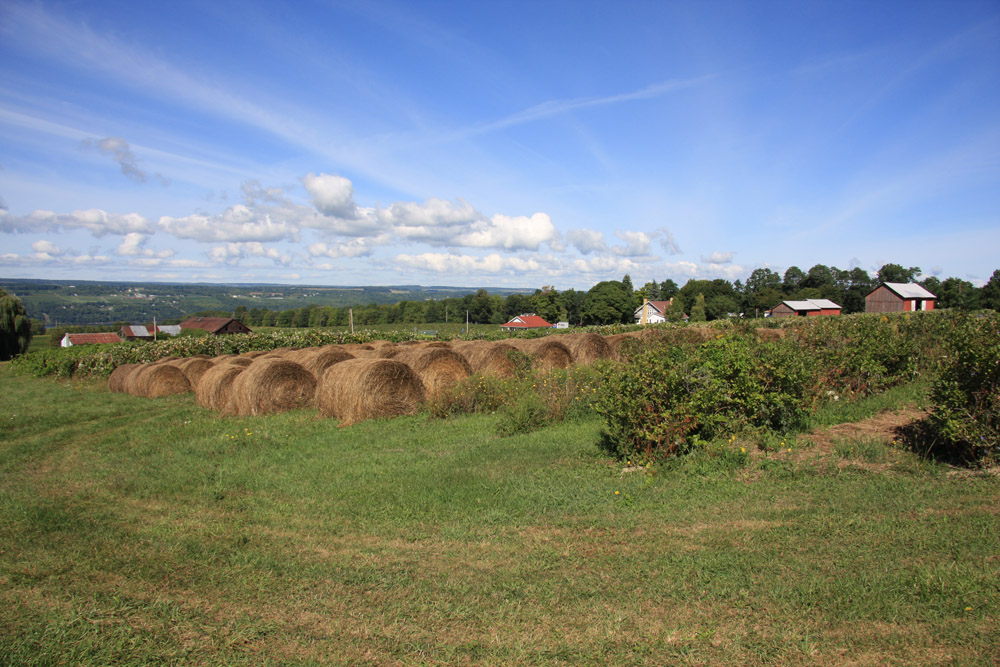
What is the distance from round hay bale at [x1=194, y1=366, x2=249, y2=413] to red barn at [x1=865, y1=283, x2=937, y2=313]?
4610 centimetres

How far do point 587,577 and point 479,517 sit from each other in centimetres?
180

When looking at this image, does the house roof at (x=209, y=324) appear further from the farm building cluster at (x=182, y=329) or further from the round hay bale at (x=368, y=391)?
the round hay bale at (x=368, y=391)

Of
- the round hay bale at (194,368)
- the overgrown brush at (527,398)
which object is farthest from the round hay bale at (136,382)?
the overgrown brush at (527,398)

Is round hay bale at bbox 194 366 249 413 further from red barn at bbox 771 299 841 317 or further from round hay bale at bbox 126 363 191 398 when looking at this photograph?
red barn at bbox 771 299 841 317

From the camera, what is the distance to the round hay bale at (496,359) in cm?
1634

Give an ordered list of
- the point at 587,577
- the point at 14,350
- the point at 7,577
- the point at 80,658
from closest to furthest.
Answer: the point at 80,658 < the point at 587,577 < the point at 7,577 < the point at 14,350

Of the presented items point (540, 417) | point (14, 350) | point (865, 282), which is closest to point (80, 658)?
point (540, 417)

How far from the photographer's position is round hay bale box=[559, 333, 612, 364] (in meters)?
19.7

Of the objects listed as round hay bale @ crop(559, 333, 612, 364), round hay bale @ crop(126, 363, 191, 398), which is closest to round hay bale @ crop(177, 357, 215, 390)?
round hay bale @ crop(126, 363, 191, 398)

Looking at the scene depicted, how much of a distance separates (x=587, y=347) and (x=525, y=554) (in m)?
15.0

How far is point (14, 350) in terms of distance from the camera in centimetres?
4781

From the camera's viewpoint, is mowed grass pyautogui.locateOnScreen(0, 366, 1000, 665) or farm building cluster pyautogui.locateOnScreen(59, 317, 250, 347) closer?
mowed grass pyautogui.locateOnScreen(0, 366, 1000, 665)

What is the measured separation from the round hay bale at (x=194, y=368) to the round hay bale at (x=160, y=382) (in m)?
0.16

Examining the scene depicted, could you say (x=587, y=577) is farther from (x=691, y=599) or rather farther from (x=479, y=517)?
(x=479, y=517)
